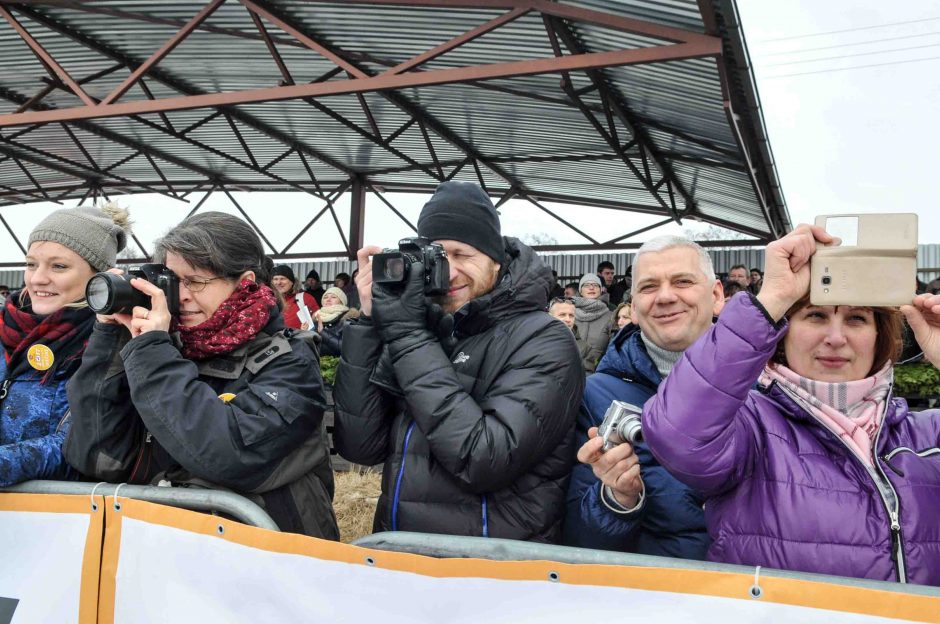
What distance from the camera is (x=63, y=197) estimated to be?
16344 mm

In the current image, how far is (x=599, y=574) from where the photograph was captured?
4.54 ft

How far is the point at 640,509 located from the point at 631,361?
47cm

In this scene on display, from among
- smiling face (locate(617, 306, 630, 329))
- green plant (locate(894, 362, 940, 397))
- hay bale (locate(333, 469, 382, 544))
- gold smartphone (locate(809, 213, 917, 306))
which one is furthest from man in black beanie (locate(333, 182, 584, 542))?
green plant (locate(894, 362, 940, 397))

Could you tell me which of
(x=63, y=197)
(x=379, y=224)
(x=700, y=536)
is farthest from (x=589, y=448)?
(x=63, y=197)

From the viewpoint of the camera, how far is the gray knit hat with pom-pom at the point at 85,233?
8.00ft

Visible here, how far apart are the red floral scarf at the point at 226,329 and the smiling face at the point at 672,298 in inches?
41.8

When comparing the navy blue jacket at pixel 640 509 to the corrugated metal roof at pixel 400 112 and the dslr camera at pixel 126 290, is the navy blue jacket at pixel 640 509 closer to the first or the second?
the dslr camera at pixel 126 290

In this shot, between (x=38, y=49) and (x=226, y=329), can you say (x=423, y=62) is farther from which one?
(x=226, y=329)

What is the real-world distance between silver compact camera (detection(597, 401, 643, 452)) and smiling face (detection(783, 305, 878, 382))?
1.18ft

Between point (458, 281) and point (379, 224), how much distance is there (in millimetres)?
13242

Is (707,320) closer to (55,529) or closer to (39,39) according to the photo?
(55,529)

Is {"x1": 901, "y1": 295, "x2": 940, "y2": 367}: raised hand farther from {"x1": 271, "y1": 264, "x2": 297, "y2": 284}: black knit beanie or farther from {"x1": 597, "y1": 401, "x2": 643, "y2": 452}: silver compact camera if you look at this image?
{"x1": 271, "y1": 264, "x2": 297, "y2": 284}: black knit beanie

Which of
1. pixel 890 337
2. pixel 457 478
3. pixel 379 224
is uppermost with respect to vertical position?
pixel 379 224

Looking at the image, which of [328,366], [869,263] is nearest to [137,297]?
[869,263]
